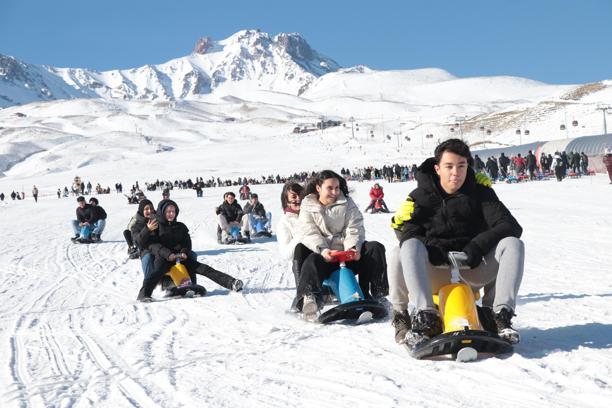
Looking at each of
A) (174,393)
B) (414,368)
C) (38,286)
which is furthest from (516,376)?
(38,286)

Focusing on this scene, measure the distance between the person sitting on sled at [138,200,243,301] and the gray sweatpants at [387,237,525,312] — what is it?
3694 mm

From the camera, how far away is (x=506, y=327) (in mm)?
3871

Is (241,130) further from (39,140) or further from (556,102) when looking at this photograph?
(556,102)

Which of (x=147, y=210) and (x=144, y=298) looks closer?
(x=144, y=298)

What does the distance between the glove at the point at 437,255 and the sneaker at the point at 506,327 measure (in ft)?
1.57

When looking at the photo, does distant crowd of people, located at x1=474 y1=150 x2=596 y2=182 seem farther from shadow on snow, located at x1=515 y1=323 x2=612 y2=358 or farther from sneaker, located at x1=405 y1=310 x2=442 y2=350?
sneaker, located at x1=405 y1=310 x2=442 y2=350

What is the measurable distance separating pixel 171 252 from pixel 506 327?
15.5ft

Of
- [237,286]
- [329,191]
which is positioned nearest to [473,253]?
[329,191]

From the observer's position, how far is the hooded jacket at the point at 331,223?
5.66m

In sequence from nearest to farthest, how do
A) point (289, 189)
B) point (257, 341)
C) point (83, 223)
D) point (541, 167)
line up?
point (257, 341) → point (289, 189) → point (83, 223) → point (541, 167)

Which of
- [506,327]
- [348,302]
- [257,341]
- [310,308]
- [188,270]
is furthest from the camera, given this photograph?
[188,270]

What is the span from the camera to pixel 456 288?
13.1 feet

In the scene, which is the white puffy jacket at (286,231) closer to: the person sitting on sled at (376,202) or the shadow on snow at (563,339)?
the shadow on snow at (563,339)

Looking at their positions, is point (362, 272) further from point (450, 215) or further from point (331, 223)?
point (450, 215)
